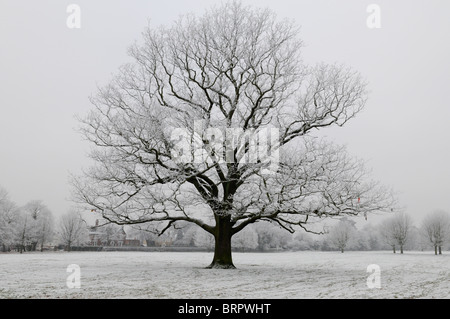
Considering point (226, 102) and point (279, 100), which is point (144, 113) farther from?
point (279, 100)

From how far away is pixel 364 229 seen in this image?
121438 mm

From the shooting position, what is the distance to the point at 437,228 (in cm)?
7269

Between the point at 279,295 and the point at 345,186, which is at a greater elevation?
the point at 345,186

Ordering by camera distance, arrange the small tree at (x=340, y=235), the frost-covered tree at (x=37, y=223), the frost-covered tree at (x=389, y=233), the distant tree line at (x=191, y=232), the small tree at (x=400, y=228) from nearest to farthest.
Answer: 1. the distant tree line at (x=191, y=232)
2. the frost-covered tree at (x=37, y=223)
3. the small tree at (x=400, y=228)
4. the frost-covered tree at (x=389, y=233)
5. the small tree at (x=340, y=235)

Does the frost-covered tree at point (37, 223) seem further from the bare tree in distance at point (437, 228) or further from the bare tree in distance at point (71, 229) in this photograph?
the bare tree in distance at point (437, 228)

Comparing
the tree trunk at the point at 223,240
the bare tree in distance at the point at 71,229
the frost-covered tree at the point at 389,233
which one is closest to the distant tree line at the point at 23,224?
the bare tree in distance at the point at 71,229

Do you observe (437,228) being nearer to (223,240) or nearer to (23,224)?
(223,240)

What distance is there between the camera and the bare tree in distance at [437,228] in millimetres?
71444

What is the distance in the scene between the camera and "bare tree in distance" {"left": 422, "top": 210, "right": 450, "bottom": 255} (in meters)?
71.4

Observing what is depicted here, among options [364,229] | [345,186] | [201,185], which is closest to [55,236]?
[201,185]

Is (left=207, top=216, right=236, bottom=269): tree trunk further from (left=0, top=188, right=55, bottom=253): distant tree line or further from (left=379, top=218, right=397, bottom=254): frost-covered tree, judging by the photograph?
(left=379, top=218, right=397, bottom=254): frost-covered tree

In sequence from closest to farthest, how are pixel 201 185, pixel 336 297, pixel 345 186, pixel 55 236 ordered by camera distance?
pixel 336 297
pixel 345 186
pixel 201 185
pixel 55 236

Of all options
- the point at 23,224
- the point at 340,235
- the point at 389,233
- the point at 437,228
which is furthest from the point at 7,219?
the point at 437,228

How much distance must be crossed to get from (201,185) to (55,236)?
7602 centimetres
